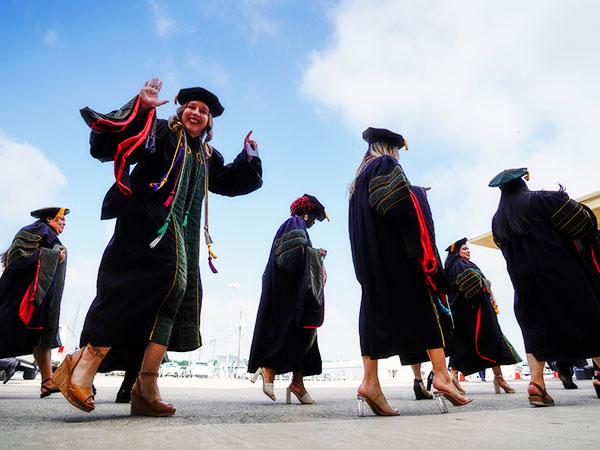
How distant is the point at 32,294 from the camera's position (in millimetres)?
4730

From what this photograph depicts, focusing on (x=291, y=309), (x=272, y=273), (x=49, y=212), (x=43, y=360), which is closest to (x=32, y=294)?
(x=43, y=360)

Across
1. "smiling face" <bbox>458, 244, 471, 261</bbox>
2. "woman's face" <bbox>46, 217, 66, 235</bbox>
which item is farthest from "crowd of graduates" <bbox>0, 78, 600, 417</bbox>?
"smiling face" <bbox>458, 244, 471, 261</bbox>

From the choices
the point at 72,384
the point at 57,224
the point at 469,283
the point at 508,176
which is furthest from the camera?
the point at 469,283

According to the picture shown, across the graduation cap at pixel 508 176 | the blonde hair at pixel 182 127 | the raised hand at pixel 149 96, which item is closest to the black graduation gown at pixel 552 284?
the graduation cap at pixel 508 176

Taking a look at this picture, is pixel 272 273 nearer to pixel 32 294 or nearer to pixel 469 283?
pixel 32 294

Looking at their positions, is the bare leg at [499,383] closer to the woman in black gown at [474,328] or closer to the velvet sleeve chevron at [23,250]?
the woman in black gown at [474,328]

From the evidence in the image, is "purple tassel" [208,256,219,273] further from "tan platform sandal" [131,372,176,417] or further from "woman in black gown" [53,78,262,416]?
"tan platform sandal" [131,372,176,417]

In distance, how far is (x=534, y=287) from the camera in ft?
12.5

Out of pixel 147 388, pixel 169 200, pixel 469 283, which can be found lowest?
pixel 147 388

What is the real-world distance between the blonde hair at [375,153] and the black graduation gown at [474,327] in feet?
9.85

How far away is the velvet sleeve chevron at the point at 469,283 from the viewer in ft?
20.1

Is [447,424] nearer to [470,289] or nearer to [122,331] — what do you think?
[122,331]

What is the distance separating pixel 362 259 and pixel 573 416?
1.53 metres

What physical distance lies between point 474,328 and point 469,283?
64 cm
